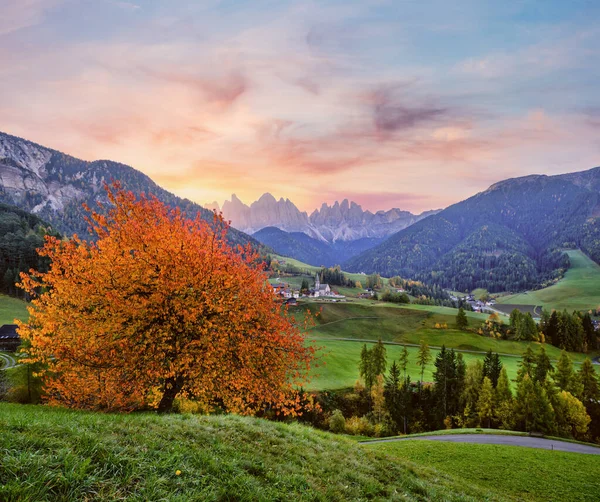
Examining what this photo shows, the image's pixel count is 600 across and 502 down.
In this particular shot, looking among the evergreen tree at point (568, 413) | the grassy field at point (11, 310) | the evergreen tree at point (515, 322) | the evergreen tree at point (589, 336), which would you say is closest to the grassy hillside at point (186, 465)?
the evergreen tree at point (568, 413)

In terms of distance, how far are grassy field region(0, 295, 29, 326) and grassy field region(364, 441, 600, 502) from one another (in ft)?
421

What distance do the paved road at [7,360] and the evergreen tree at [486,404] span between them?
368 ft

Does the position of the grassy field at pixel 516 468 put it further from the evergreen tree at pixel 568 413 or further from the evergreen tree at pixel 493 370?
the evergreen tree at pixel 493 370

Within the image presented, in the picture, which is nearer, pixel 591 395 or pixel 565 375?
pixel 565 375

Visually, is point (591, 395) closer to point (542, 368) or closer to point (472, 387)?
point (542, 368)

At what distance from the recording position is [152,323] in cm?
1894

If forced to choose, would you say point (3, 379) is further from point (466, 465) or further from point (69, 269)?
point (466, 465)

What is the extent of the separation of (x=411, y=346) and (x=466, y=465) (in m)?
127

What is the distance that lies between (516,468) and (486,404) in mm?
51856

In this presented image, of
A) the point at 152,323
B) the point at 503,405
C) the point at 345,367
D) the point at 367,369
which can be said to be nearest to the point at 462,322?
the point at 345,367

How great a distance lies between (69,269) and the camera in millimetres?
19953

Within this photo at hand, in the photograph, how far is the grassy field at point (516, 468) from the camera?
22.5 metres

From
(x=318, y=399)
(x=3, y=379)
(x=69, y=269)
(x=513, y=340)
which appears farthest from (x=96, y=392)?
(x=513, y=340)

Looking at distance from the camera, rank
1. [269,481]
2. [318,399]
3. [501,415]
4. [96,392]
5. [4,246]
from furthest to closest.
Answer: [4,246] < [318,399] < [501,415] < [96,392] < [269,481]
